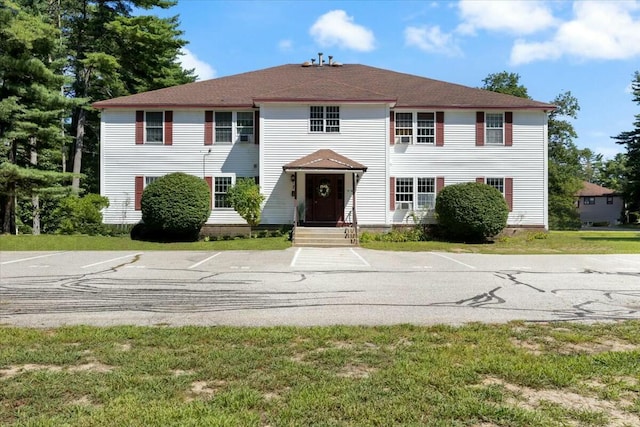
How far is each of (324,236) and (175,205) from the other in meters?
6.03

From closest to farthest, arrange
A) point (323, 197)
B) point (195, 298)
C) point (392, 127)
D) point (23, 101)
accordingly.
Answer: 1. point (195, 298)
2. point (323, 197)
3. point (23, 101)
4. point (392, 127)

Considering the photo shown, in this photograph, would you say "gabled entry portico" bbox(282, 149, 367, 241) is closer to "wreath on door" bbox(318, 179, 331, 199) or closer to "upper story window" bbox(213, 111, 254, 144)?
"wreath on door" bbox(318, 179, 331, 199)

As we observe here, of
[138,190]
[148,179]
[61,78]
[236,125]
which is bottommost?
[138,190]

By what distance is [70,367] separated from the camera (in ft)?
12.5

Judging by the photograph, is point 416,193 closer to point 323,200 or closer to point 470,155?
point 470,155

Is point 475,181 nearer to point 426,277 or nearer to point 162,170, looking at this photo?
point 426,277

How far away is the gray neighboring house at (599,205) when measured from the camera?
51.9 m

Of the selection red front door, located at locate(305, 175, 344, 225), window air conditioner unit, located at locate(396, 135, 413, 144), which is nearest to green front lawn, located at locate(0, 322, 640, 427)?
red front door, located at locate(305, 175, 344, 225)

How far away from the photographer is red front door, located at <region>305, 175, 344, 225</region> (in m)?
20.2

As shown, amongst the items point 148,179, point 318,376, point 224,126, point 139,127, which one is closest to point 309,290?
point 318,376

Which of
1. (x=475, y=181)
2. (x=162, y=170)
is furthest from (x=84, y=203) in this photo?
(x=475, y=181)

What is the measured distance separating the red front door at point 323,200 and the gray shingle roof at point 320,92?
347 centimetres

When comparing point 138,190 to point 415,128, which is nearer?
point 138,190

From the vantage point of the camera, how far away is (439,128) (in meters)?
20.7
